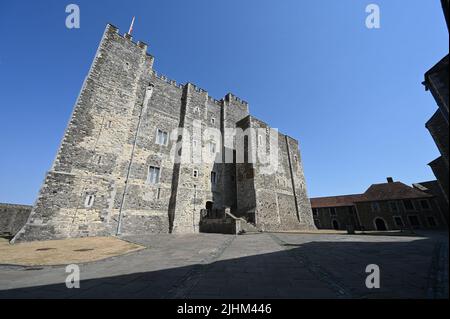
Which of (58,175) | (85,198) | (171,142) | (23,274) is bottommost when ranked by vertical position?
(23,274)

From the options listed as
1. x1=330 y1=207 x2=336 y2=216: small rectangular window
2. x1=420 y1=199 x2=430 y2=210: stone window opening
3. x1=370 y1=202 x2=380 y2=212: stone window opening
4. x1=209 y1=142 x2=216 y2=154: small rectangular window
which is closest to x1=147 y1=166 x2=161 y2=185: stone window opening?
x1=209 y1=142 x2=216 y2=154: small rectangular window

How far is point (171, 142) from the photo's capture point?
61.2 feet

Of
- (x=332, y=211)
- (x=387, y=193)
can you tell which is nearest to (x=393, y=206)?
(x=387, y=193)

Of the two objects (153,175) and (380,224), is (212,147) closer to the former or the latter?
(153,175)

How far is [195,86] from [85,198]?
624 inches

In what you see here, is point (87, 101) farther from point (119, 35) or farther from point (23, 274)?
point (23, 274)

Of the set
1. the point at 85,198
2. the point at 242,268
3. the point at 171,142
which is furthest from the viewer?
the point at 171,142

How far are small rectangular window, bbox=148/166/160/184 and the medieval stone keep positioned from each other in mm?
89

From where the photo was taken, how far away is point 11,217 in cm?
1886

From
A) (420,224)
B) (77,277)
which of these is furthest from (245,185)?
(420,224)

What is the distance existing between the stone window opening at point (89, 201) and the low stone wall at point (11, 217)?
12932mm

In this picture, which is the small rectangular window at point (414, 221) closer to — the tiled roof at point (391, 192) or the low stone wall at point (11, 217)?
the tiled roof at point (391, 192)

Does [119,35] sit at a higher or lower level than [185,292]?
higher

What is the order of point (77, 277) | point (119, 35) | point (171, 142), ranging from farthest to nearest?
point (171, 142)
point (119, 35)
point (77, 277)
